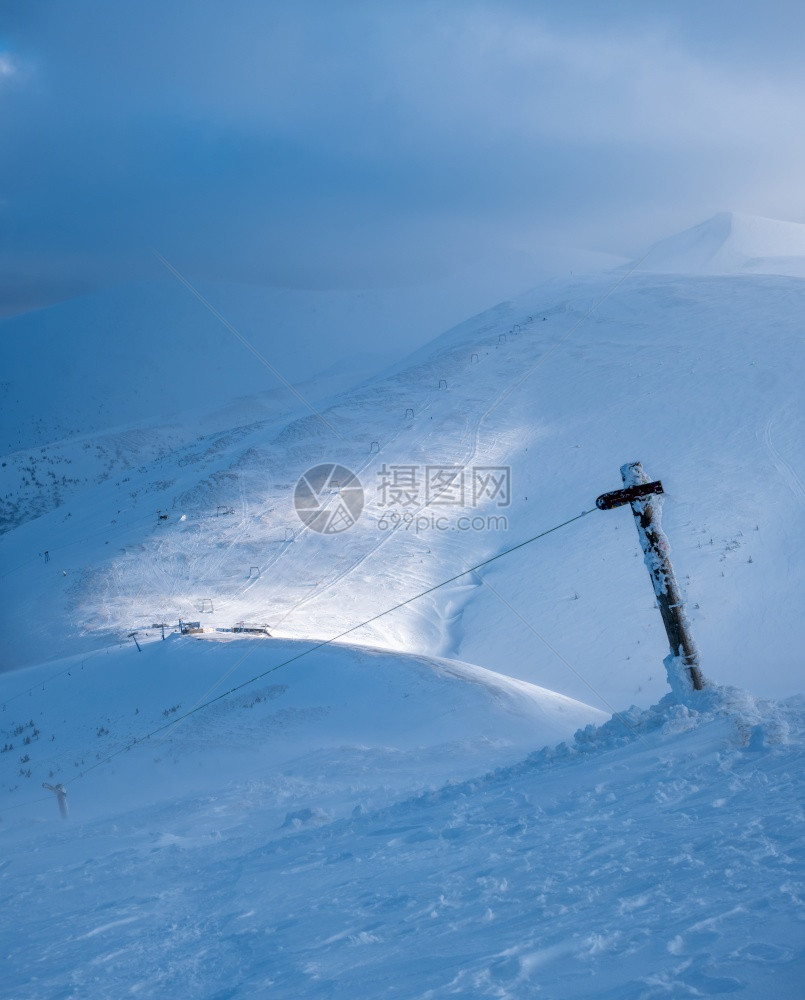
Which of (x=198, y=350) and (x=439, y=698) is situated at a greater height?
(x=198, y=350)

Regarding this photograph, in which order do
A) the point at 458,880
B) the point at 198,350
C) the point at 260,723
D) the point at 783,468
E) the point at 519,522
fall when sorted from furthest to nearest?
the point at 198,350, the point at 519,522, the point at 783,468, the point at 260,723, the point at 458,880

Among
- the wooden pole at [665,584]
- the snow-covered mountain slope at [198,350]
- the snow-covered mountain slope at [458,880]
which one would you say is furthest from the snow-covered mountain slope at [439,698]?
the snow-covered mountain slope at [198,350]

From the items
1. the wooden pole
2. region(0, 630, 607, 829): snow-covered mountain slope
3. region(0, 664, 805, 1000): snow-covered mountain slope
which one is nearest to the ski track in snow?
region(0, 630, 607, 829): snow-covered mountain slope

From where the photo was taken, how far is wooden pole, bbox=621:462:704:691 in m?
6.87

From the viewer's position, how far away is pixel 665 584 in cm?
696

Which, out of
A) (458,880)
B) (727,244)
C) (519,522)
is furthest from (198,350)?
(458,880)

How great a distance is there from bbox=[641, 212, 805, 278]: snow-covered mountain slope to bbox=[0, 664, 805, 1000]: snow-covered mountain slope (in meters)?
60.9

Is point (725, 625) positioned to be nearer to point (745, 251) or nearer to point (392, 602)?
point (392, 602)

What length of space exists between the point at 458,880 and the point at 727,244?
7206cm

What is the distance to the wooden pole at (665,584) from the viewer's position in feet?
22.5

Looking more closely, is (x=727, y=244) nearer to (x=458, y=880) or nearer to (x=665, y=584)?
(x=665, y=584)

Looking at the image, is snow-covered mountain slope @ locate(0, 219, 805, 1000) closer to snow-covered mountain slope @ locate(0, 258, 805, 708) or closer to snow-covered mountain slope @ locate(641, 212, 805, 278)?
snow-covered mountain slope @ locate(0, 258, 805, 708)

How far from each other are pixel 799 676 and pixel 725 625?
7.71 ft

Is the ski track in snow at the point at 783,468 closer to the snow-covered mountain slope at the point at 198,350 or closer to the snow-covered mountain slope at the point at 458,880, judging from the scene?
the snow-covered mountain slope at the point at 458,880
